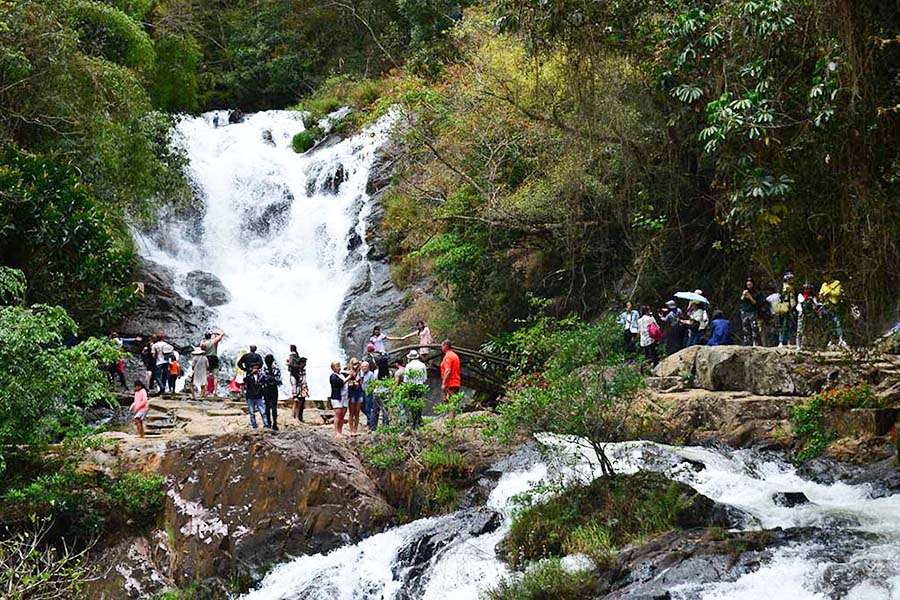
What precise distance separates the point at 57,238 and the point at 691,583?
13.6 metres

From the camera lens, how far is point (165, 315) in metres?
26.7

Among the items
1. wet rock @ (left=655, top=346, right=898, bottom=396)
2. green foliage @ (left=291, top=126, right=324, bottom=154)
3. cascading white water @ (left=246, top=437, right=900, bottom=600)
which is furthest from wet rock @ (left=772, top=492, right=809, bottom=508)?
green foliage @ (left=291, top=126, right=324, bottom=154)

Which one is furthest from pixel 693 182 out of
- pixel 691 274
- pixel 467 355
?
A: pixel 467 355

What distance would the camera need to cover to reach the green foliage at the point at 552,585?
1094cm

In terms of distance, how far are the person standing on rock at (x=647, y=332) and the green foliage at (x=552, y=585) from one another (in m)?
8.49

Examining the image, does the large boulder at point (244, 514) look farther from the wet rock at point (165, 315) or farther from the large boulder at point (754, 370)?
the wet rock at point (165, 315)

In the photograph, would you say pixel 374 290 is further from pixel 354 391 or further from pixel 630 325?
pixel 354 391

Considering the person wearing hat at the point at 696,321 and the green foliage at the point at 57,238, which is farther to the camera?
the person wearing hat at the point at 696,321

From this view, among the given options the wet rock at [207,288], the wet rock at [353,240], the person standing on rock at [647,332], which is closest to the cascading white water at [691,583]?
the person standing on rock at [647,332]

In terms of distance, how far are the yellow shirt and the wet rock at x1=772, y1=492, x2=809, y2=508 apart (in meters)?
→ 2.82

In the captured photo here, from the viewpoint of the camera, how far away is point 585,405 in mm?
13094

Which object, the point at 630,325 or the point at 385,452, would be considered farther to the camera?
the point at 630,325

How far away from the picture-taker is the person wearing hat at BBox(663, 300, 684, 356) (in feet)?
63.9

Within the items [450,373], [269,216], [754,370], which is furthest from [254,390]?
[269,216]
